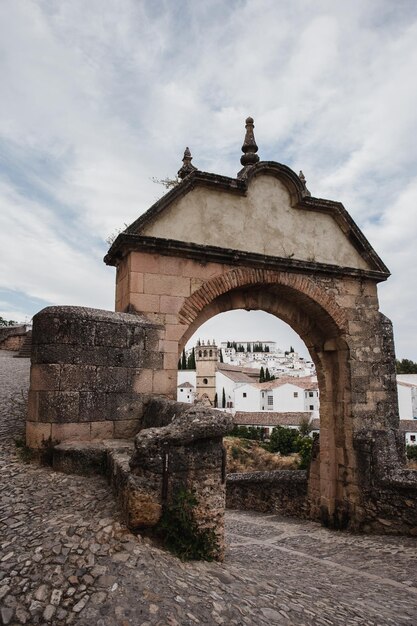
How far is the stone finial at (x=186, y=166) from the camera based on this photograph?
22.8 feet

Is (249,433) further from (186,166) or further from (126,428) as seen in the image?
(126,428)

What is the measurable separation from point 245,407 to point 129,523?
49.1 metres

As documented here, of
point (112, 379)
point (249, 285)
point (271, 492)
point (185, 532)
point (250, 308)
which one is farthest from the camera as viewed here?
point (271, 492)

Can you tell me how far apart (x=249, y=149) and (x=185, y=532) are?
6378 millimetres

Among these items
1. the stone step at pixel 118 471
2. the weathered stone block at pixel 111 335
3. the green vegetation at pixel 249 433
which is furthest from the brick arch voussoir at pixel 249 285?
the green vegetation at pixel 249 433

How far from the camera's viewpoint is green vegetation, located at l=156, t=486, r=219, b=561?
3043 millimetres

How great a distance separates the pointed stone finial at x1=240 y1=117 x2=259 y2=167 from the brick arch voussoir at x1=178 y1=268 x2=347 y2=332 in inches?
81.2

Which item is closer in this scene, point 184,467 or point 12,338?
point 184,467

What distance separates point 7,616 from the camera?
2102 millimetres

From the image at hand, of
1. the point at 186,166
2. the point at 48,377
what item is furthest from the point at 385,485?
the point at 186,166

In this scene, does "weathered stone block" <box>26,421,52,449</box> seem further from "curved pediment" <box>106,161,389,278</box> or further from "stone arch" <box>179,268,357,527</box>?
"curved pediment" <box>106,161,389,278</box>

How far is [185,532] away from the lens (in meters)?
3.12

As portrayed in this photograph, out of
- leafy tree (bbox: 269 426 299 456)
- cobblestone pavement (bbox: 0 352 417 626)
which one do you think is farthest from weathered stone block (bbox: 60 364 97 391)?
leafy tree (bbox: 269 426 299 456)

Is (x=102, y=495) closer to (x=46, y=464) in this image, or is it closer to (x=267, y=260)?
(x=46, y=464)
